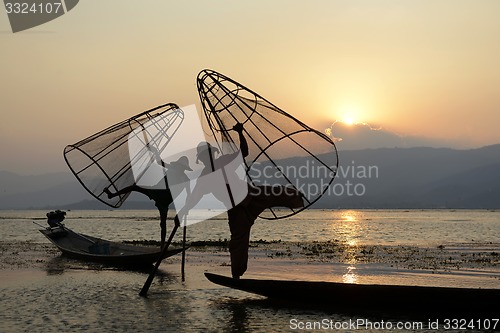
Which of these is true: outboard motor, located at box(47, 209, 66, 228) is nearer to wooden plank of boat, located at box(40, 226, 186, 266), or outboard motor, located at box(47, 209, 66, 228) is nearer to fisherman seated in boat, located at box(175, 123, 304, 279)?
wooden plank of boat, located at box(40, 226, 186, 266)

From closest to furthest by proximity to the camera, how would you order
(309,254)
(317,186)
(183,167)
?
(317,186) → (183,167) → (309,254)

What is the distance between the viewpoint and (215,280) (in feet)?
49.6

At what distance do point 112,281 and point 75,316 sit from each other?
5420mm

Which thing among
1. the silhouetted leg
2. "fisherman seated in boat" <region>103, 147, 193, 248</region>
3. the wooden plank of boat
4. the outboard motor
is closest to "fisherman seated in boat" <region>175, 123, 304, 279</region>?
the silhouetted leg

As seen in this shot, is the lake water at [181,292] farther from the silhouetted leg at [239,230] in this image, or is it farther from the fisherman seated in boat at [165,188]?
the fisherman seated in boat at [165,188]

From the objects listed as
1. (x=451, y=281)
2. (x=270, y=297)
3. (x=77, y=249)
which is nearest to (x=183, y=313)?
(x=270, y=297)

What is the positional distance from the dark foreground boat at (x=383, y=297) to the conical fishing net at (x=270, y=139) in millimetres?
1598

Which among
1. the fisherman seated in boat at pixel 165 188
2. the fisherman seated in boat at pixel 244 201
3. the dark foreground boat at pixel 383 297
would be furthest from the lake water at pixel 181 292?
the fisherman seated in boat at pixel 165 188

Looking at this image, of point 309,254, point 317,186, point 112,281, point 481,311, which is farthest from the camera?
point 309,254

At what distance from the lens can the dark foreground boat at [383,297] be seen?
12.5m

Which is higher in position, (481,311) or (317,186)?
(317,186)

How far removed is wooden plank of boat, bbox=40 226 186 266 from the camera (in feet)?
72.7

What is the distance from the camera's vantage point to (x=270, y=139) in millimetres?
14789

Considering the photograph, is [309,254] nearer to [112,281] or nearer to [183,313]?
[112,281]
